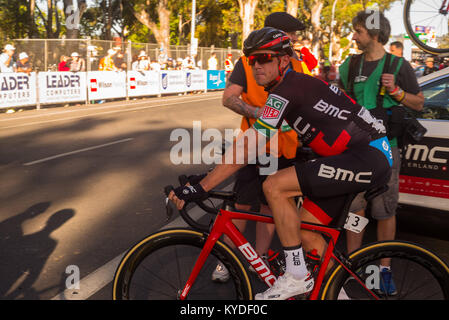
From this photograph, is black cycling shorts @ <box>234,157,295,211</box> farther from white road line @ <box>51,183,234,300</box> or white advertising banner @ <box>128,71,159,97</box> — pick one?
white advertising banner @ <box>128,71,159,97</box>

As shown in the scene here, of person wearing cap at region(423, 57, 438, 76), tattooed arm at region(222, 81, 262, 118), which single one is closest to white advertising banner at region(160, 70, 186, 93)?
person wearing cap at region(423, 57, 438, 76)

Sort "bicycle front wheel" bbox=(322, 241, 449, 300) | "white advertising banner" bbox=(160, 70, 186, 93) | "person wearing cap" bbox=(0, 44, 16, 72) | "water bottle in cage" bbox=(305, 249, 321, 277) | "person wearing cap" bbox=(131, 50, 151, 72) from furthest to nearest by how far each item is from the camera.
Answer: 1. "white advertising banner" bbox=(160, 70, 186, 93)
2. "person wearing cap" bbox=(131, 50, 151, 72)
3. "person wearing cap" bbox=(0, 44, 16, 72)
4. "water bottle in cage" bbox=(305, 249, 321, 277)
5. "bicycle front wheel" bbox=(322, 241, 449, 300)

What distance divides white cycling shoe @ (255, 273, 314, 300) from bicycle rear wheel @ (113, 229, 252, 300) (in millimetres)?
109

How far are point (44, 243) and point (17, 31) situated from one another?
43085 mm

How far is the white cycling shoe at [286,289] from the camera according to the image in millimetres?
2883

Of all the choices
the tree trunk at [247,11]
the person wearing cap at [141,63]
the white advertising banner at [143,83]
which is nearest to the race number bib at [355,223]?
the white advertising banner at [143,83]

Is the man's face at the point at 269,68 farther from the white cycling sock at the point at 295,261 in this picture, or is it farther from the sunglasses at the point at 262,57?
the white cycling sock at the point at 295,261

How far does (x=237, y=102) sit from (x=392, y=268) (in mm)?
1590

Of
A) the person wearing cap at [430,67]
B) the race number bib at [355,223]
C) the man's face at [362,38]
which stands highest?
the man's face at [362,38]

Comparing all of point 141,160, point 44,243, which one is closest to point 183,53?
point 141,160

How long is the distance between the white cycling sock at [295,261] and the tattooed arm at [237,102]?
121cm

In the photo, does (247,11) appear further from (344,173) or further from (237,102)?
(344,173)

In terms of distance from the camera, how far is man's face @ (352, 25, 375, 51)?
3.84 m

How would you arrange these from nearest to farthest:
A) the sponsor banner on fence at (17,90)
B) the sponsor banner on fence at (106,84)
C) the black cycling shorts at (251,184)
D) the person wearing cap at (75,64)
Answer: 1. the black cycling shorts at (251,184)
2. the sponsor banner on fence at (17,90)
3. the person wearing cap at (75,64)
4. the sponsor banner on fence at (106,84)
